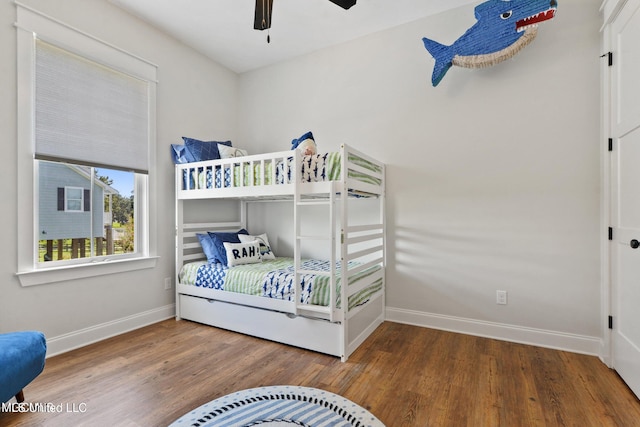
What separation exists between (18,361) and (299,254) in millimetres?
1666

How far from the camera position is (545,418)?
61.7 inches

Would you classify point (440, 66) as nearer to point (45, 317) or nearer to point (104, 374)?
point (104, 374)

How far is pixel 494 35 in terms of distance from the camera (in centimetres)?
237


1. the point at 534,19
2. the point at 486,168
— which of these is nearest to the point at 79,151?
the point at 486,168

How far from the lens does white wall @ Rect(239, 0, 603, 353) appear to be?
2.33 metres

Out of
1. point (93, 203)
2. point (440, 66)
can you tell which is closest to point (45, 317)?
point (93, 203)

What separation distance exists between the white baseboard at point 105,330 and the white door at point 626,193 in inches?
146

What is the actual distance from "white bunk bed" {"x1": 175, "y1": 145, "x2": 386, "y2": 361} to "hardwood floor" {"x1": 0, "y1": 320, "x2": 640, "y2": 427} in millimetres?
175

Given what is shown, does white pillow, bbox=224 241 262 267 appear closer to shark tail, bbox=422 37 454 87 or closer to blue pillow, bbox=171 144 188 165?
blue pillow, bbox=171 144 188 165

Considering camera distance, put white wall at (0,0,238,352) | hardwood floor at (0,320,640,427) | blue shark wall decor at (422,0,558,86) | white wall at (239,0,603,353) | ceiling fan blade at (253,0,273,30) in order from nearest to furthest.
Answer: hardwood floor at (0,320,640,427)
ceiling fan blade at (253,0,273,30)
white wall at (0,0,238,352)
blue shark wall decor at (422,0,558,86)
white wall at (239,0,603,353)

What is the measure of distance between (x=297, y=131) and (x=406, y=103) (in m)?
1.29

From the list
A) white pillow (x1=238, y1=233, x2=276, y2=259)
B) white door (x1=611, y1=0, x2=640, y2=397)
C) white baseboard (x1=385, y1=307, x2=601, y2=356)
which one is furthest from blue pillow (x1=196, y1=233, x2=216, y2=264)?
white door (x1=611, y1=0, x2=640, y2=397)

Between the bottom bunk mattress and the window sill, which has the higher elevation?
the window sill

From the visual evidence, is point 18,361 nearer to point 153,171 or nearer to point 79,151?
point 79,151
